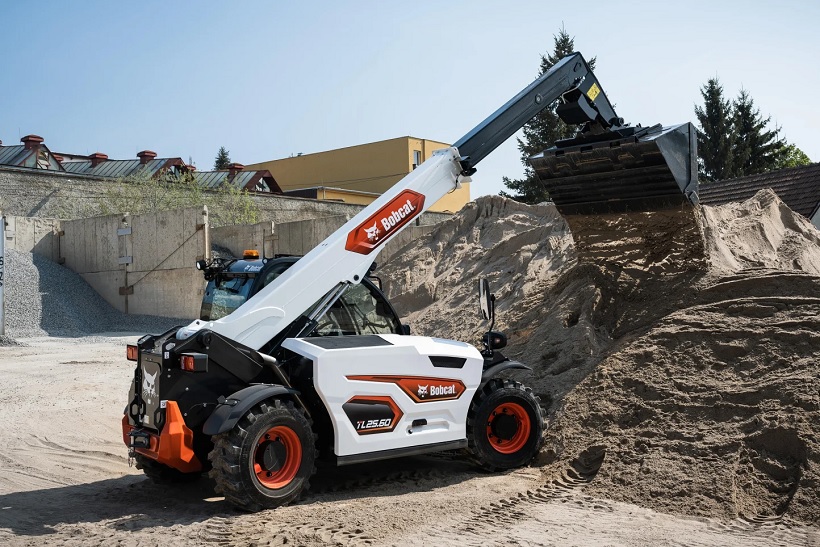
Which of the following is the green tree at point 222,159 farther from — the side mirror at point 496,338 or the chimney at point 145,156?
the side mirror at point 496,338

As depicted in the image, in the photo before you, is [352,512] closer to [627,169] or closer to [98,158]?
[627,169]

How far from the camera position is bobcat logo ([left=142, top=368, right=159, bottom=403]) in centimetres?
575

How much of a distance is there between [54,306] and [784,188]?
1981 cm

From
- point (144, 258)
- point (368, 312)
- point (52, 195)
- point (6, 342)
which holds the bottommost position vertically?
point (6, 342)

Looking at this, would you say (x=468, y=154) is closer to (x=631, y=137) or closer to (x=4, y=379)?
(x=631, y=137)

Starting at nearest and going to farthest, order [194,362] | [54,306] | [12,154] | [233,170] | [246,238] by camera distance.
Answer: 1. [194,362]
2. [54,306]
3. [246,238]
4. [12,154]
5. [233,170]

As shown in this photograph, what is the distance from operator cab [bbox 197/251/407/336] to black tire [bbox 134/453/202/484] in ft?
4.26

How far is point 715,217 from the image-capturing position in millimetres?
11469

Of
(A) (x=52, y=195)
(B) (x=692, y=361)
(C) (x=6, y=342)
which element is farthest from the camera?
(A) (x=52, y=195)

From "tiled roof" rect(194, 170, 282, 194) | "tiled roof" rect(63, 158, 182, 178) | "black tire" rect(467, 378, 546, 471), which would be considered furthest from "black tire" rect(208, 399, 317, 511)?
"tiled roof" rect(63, 158, 182, 178)

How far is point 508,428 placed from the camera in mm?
6906

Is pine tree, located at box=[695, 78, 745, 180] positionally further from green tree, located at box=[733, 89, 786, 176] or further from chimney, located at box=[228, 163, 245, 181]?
chimney, located at box=[228, 163, 245, 181]

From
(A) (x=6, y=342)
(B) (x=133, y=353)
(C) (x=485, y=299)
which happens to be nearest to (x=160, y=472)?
(B) (x=133, y=353)

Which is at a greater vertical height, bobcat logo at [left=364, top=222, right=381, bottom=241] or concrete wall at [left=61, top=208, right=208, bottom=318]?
concrete wall at [left=61, top=208, right=208, bottom=318]
